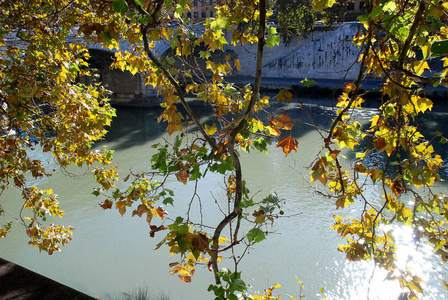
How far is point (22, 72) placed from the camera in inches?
69.9

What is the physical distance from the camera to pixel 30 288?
3.60ft

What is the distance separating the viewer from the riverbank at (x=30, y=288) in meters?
1.06

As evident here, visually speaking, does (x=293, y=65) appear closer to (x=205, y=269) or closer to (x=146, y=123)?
(x=146, y=123)

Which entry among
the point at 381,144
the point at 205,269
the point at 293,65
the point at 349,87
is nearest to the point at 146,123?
the point at 205,269

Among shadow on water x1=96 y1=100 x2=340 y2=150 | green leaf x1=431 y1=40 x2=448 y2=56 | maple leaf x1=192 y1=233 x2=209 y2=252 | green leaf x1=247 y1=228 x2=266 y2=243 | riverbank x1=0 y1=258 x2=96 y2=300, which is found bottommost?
shadow on water x1=96 y1=100 x2=340 y2=150

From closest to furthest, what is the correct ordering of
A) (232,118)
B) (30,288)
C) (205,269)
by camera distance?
(30,288) < (232,118) < (205,269)

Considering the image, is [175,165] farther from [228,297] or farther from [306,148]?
[306,148]

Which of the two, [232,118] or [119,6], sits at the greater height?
[119,6]

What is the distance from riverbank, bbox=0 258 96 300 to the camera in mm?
1060

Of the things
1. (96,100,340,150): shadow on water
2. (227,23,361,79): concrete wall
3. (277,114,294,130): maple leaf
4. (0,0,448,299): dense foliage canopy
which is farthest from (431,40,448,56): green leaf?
(227,23,361,79): concrete wall

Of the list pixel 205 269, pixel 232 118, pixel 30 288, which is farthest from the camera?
pixel 205 269

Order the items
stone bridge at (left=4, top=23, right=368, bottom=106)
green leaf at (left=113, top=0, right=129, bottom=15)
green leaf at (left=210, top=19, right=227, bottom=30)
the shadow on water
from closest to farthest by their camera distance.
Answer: green leaf at (left=113, top=0, right=129, bottom=15) → green leaf at (left=210, top=19, right=227, bottom=30) → the shadow on water → stone bridge at (left=4, top=23, right=368, bottom=106)

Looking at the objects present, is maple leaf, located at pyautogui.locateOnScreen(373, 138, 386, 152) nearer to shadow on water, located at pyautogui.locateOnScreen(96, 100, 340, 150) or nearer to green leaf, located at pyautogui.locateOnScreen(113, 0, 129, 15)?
green leaf, located at pyautogui.locateOnScreen(113, 0, 129, 15)

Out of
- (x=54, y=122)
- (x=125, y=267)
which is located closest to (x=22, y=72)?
(x=54, y=122)
